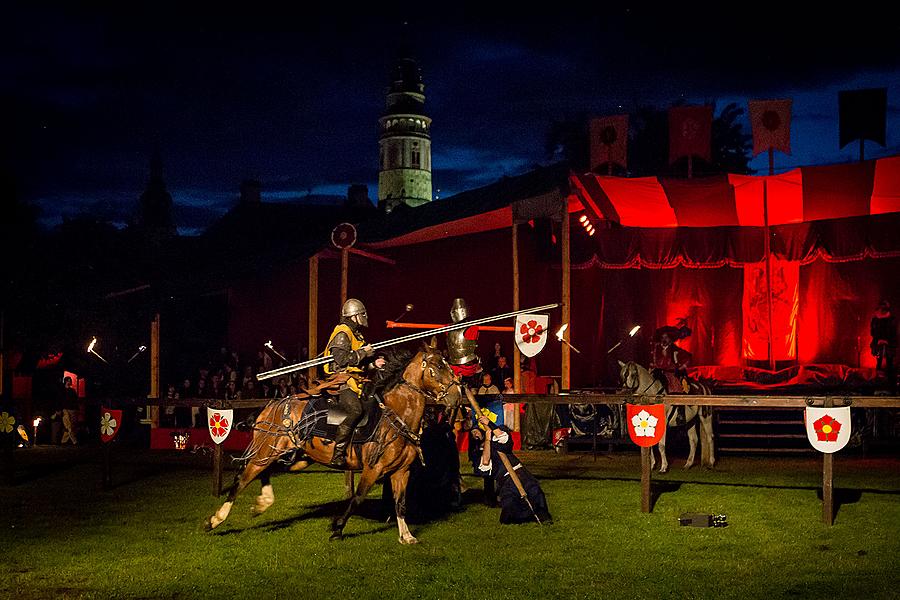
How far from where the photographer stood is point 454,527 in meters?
9.87

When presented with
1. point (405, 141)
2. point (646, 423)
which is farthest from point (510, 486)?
point (405, 141)

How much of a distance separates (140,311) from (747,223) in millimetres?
17824

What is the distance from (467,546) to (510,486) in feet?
4.25

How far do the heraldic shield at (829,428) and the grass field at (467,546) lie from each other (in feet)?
2.81

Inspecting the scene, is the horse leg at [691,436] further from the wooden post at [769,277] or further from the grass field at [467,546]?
the wooden post at [769,277]

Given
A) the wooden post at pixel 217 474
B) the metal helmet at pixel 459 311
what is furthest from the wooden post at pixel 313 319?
the wooden post at pixel 217 474

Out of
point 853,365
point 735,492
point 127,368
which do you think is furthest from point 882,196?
point 127,368

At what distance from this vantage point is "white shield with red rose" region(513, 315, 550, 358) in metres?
15.6

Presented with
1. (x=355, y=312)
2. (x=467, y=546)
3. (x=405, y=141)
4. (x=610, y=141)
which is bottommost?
(x=467, y=546)

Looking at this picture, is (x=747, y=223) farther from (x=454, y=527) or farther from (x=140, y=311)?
(x=140, y=311)

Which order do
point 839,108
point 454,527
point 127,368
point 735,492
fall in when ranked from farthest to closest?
point 127,368
point 839,108
point 735,492
point 454,527

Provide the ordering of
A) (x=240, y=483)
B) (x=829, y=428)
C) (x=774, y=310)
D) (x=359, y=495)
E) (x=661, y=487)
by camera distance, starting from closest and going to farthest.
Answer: (x=359, y=495) < (x=240, y=483) < (x=829, y=428) < (x=661, y=487) < (x=774, y=310)

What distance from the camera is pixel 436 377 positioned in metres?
9.18

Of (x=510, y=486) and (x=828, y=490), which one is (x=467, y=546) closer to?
(x=510, y=486)
